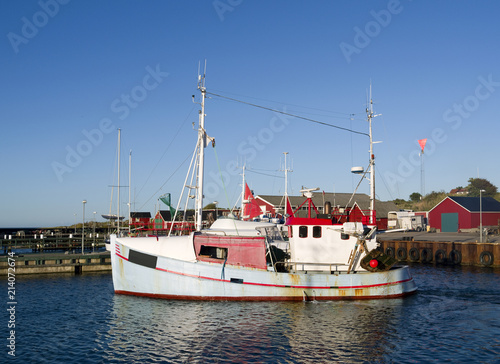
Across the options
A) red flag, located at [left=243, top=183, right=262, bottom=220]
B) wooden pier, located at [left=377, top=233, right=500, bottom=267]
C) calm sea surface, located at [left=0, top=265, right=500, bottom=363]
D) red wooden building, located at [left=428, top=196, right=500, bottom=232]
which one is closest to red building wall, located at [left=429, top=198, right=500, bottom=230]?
red wooden building, located at [left=428, top=196, right=500, bottom=232]

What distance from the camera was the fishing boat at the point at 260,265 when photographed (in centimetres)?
2439

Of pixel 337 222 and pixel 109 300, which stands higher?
pixel 337 222

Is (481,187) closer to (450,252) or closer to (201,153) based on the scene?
(450,252)

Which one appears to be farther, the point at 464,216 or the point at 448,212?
the point at 448,212

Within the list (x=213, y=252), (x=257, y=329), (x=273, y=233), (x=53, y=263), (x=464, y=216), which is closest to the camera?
(x=257, y=329)

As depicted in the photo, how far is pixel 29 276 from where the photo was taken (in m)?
36.0

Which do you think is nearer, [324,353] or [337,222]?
[324,353]

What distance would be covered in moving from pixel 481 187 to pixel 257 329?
122386 millimetres

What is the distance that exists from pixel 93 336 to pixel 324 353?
10.4m

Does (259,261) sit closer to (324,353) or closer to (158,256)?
(158,256)

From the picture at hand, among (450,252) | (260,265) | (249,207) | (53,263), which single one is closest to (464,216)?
(450,252)

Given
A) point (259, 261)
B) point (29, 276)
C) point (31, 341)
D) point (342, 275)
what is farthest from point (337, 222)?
point (29, 276)

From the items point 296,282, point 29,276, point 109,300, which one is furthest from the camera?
point 29,276

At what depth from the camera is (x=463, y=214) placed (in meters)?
62.3
